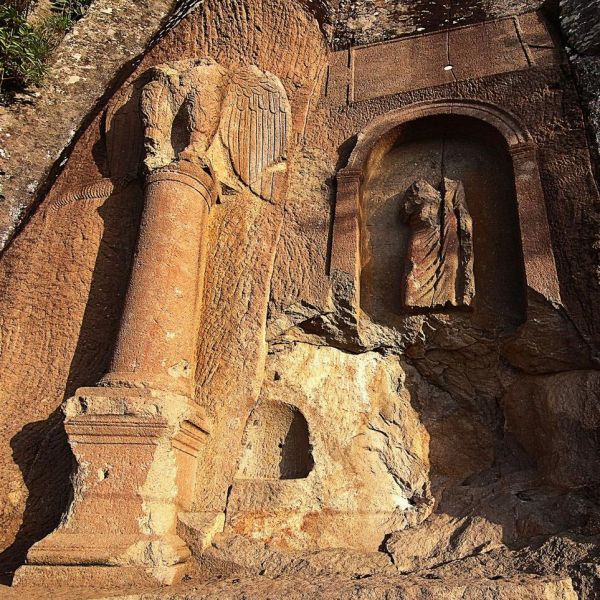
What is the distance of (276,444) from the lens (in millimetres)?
4473

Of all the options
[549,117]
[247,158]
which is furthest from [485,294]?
[247,158]

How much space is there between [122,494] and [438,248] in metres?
3.07

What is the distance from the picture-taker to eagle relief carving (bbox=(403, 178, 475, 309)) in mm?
4664

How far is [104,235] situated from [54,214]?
23.5 inches

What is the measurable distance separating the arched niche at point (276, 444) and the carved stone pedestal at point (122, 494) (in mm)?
531

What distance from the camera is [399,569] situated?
365 centimetres

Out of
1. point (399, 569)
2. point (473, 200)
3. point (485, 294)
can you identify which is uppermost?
point (473, 200)

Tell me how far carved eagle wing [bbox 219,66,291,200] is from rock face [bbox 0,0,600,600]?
0.02 meters

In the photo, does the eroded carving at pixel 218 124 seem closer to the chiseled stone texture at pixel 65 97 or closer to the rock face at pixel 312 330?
the rock face at pixel 312 330

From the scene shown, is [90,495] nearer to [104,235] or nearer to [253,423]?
→ [253,423]

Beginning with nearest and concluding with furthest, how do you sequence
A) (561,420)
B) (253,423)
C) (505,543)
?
(505,543)
(561,420)
(253,423)

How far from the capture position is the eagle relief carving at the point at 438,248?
4.66 metres

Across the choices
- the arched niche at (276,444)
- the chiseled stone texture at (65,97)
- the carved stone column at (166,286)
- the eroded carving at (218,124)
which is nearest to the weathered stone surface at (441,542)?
the arched niche at (276,444)

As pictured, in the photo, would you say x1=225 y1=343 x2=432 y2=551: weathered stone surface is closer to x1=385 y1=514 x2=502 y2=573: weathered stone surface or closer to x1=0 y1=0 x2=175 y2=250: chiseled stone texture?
x1=385 y1=514 x2=502 y2=573: weathered stone surface
